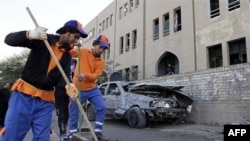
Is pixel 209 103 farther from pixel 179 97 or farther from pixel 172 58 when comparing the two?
pixel 172 58

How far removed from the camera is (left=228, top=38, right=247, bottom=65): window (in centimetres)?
1573

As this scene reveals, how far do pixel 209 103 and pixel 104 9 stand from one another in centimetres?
2394

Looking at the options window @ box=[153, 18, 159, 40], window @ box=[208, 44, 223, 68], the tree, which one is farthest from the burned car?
the tree

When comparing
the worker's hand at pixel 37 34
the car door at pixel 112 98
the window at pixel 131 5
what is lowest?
the car door at pixel 112 98

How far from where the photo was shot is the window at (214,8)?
1733 cm

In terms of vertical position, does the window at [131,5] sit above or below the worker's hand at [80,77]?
above

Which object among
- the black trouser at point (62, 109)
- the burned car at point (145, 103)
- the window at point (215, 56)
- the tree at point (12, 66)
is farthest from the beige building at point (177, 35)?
the tree at point (12, 66)

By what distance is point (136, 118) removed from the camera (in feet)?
34.3

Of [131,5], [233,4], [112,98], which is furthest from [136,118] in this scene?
[131,5]

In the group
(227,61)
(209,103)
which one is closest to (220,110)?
(209,103)

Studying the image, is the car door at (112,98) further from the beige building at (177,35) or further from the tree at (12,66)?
the tree at (12,66)

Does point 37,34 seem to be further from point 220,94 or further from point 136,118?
point 220,94

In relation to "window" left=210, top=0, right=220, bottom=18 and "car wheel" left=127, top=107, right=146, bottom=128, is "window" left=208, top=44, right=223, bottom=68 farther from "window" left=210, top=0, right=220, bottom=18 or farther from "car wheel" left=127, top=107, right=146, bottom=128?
"car wheel" left=127, top=107, right=146, bottom=128

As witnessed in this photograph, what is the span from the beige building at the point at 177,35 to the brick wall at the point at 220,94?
11.0ft
